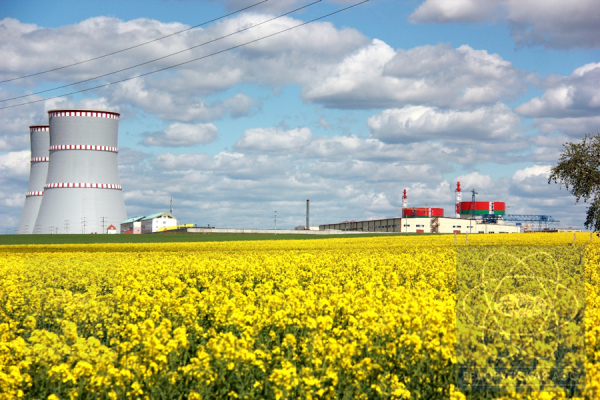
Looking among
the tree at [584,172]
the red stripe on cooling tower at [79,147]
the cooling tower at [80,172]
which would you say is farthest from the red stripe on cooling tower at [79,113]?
the tree at [584,172]

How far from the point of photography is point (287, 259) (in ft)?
41.8

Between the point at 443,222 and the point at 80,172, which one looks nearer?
the point at 80,172

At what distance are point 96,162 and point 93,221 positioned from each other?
18.9ft

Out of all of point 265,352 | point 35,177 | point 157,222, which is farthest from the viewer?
point 157,222

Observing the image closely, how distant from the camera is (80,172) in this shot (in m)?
44.7

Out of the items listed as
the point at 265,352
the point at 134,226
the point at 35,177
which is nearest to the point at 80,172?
the point at 35,177

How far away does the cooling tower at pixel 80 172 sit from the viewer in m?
44.2

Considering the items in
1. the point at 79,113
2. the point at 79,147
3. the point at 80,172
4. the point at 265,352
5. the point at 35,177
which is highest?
the point at 79,113

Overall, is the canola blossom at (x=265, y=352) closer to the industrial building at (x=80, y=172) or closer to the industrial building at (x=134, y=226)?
the industrial building at (x=80, y=172)

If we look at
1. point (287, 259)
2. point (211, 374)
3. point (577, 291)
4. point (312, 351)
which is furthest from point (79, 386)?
point (287, 259)

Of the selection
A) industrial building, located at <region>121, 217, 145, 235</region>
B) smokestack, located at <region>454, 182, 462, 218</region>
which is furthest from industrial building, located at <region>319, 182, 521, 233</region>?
industrial building, located at <region>121, 217, 145, 235</region>

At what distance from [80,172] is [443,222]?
6389 centimetres

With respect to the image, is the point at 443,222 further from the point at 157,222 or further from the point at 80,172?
the point at 80,172

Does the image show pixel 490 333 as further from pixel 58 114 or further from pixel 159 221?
pixel 159 221
